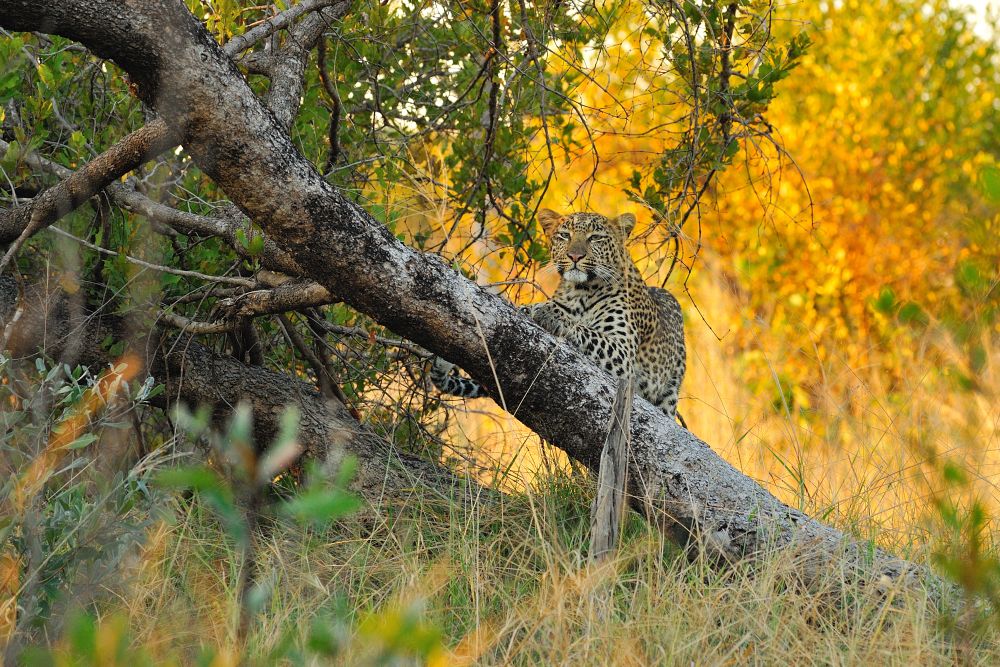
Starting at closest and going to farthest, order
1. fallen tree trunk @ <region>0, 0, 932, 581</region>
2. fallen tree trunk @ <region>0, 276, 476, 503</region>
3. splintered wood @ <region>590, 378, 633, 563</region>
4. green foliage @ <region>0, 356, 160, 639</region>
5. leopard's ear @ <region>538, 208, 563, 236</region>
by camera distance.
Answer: green foliage @ <region>0, 356, 160, 639</region>, fallen tree trunk @ <region>0, 0, 932, 581</region>, splintered wood @ <region>590, 378, 633, 563</region>, fallen tree trunk @ <region>0, 276, 476, 503</region>, leopard's ear @ <region>538, 208, 563, 236</region>

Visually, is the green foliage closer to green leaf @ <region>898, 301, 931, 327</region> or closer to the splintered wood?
the splintered wood

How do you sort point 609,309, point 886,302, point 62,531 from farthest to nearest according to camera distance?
point 609,309 → point 62,531 → point 886,302

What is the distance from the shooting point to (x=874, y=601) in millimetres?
3301

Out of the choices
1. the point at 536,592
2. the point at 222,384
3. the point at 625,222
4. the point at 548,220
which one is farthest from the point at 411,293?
the point at 625,222

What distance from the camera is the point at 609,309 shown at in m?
5.25

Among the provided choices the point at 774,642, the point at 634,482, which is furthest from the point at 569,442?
the point at 774,642

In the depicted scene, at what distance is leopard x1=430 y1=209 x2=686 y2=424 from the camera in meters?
5.09

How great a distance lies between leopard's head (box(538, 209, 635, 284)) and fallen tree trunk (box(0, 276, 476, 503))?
135cm

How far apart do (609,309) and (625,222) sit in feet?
1.72

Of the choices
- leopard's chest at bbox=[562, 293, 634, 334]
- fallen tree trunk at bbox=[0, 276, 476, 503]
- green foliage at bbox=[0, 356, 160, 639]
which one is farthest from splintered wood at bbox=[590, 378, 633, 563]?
leopard's chest at bbox=[562, 293, 634, 334]

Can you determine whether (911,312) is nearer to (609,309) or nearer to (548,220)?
(609,309)

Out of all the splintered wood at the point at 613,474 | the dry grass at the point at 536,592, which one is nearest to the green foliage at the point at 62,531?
the dry grass at the point at 536,592

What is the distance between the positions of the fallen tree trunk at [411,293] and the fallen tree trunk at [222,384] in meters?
0.59

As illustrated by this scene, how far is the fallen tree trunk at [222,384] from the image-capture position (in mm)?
3836
